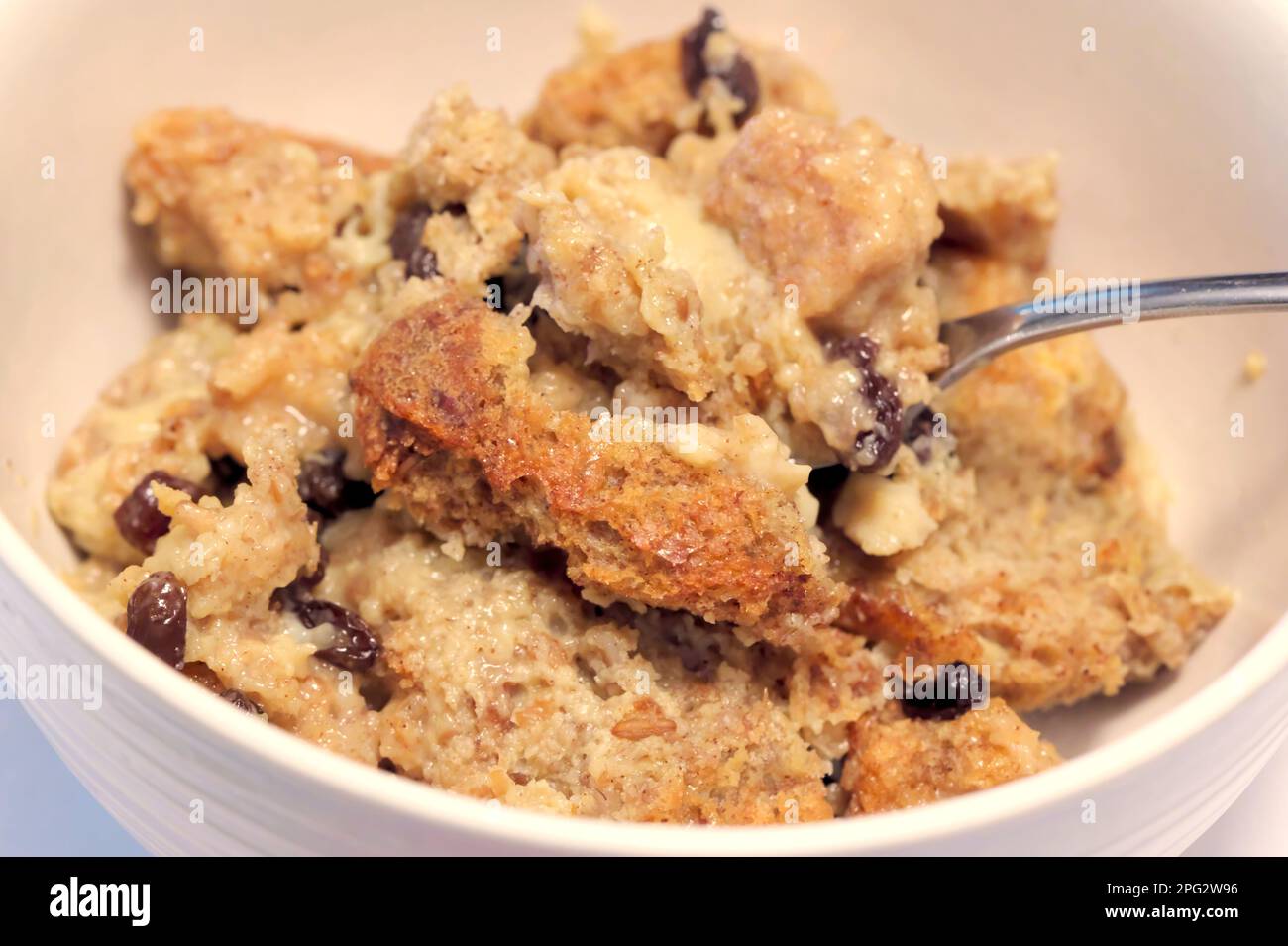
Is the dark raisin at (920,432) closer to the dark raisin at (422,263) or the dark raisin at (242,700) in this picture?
the dark raisin at (422,263)

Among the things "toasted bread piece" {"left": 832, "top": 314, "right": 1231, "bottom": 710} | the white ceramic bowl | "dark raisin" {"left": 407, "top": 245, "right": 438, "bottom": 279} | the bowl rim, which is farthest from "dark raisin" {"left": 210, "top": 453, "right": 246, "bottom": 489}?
"toasted bread piece" {"left": 832, "top": 314, "right": 1231, "bottom": 710}

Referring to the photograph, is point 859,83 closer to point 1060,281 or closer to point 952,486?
point 1060,281

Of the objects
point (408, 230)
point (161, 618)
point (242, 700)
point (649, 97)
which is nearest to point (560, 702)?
point (242, 700)

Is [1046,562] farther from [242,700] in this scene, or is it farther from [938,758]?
[242,700]

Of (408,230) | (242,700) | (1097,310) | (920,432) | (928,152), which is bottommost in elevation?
(242,700)

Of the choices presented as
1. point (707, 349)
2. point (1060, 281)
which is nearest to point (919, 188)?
point (707, 349)

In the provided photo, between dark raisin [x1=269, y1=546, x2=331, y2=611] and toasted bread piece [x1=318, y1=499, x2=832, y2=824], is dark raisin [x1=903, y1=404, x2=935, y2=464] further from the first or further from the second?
dark raisin [x1=269, y1=546, x2=331, y2=611]

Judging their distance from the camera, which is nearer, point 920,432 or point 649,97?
point 920,432
